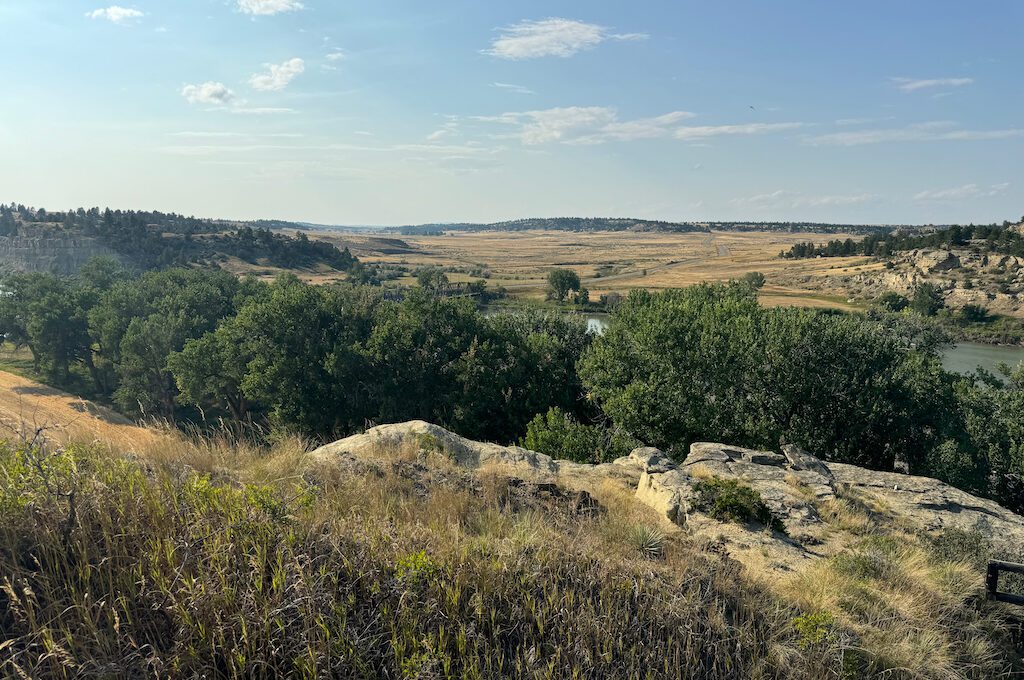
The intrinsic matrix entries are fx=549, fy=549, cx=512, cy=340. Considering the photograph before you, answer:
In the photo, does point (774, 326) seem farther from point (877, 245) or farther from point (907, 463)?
point (877, 245)

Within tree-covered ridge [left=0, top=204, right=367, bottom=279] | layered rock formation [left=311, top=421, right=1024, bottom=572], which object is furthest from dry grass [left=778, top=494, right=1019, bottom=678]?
tree-covered ridge [left=0, top=204, right=367, bottom=279]

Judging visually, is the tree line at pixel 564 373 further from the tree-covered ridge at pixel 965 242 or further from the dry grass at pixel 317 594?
the tree-covered ridge at pixel 965 242

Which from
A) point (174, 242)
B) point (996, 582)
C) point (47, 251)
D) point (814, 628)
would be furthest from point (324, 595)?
point (47, 251)

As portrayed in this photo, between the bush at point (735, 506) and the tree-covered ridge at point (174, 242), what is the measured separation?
120 metres

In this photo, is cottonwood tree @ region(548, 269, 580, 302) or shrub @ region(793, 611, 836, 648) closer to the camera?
shrub @ region(793, 611, 836, 648)

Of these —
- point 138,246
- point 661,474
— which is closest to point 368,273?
point 138,246

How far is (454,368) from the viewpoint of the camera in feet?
107

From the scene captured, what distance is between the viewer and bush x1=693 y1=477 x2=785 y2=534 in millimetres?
9750

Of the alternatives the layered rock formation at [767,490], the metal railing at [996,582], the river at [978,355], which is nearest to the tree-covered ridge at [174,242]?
the river at [978,355]

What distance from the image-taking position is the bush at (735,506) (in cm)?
975

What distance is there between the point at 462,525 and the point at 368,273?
13126cm

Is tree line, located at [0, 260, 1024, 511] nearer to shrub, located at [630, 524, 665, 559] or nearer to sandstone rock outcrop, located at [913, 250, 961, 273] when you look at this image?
shrub, located at [630, 524, 665, 559]

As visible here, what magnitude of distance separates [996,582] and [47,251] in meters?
154

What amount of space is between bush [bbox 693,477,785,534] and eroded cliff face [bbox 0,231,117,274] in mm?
136509
